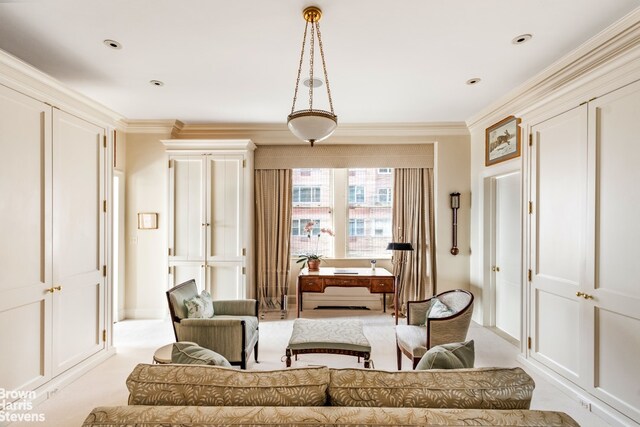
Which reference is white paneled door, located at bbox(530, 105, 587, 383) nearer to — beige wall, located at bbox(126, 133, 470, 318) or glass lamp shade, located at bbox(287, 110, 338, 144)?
glass lamp shade, located at bbox(287, 110, 338, 144)

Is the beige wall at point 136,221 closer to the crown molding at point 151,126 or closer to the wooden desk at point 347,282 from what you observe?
the crown molding at point 151,126

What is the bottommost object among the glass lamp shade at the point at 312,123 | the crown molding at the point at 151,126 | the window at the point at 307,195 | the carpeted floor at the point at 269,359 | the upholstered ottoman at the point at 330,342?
the carpeted floor at the point at 269,359

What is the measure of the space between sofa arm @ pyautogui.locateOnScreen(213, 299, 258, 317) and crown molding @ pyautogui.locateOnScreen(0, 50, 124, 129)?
2.19 metres

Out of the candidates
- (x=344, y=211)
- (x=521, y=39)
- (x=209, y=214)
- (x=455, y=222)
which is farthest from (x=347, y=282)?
(x=521, y=39)

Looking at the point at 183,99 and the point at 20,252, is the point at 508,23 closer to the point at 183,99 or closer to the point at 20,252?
the point at 183,99

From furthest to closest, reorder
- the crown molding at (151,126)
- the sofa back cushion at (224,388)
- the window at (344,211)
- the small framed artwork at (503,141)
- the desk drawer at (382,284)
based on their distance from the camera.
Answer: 1. the window at (344,211)
2. the crown molding at (151,126)
3. the desk drawer at (382,284)
4. the small framed artwork at (503,141)
5. the sofa back cushion at (224,388)

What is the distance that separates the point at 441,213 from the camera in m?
4.59

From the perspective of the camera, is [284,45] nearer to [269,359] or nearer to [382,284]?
[269,359]

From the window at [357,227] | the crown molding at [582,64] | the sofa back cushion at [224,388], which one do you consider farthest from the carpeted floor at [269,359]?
the crown molding at [582,64]

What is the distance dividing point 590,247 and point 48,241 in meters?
4.23

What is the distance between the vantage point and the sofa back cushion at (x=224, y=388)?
1163 millimetres

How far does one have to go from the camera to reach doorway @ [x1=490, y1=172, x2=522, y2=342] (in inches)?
146

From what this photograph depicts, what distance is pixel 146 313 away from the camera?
4.45 metres

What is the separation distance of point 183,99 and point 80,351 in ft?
9.18
